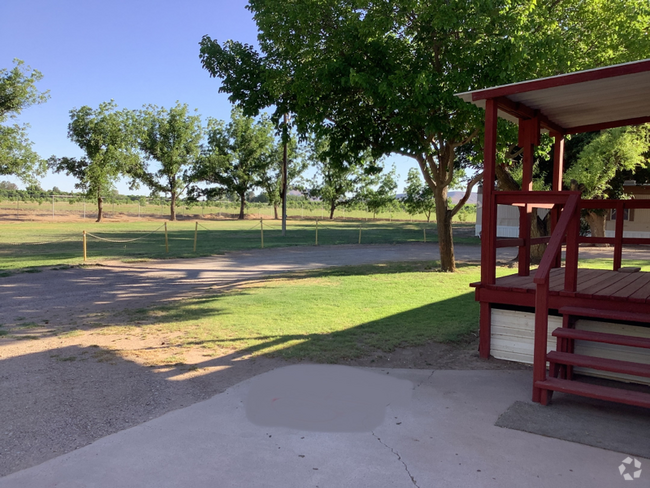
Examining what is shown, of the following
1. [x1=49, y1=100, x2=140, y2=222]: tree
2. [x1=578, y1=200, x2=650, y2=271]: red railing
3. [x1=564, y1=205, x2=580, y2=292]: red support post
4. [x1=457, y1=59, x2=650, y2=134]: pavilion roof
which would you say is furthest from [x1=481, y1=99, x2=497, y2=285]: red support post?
[x1=49, y1=100, x2=140, y2=222]: tree

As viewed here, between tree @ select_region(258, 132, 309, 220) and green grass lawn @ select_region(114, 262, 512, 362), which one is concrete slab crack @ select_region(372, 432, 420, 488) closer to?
green grass lawn @ select_region(114, 262, 512, 362)

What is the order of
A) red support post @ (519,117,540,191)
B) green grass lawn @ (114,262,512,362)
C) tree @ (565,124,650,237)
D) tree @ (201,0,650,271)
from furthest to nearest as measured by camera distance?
tree @ (565,124,650,237), tree @ (201,0,650,271), red support post @ (519,117,540,191), green grass lawn @ (114,262,512,362)

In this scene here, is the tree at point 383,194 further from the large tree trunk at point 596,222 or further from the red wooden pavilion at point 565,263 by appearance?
the red wooden pavilion at point 565,263

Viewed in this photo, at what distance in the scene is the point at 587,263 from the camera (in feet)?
52.1

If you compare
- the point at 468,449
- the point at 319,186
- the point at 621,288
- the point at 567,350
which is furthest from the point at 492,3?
the point at 319,186

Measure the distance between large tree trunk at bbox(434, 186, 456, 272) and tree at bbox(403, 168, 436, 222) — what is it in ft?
67.5

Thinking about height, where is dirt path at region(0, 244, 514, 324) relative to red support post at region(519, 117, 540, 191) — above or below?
below

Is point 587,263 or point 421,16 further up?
point 421,16

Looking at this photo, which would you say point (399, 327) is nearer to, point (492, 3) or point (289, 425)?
point (289, 425)

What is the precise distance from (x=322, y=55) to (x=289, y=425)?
976 cm

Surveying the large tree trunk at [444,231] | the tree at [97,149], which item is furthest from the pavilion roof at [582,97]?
the tree at [97,149]

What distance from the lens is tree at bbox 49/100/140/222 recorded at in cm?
4062

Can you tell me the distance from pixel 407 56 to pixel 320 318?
682cm

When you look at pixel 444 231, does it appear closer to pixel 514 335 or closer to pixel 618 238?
pixel 618 238
